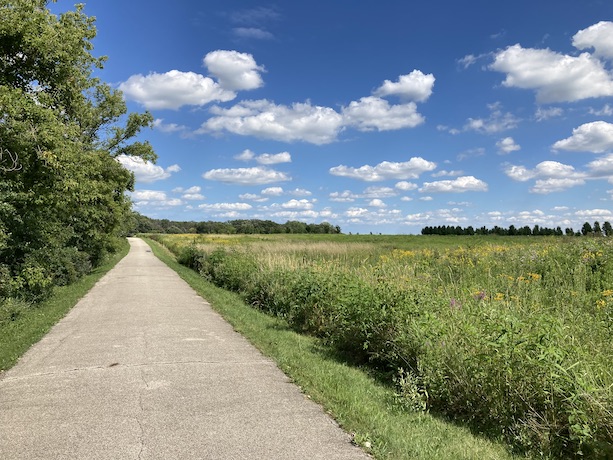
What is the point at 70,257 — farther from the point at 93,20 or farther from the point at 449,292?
the point at 449,292

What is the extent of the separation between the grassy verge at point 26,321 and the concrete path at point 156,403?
32cm

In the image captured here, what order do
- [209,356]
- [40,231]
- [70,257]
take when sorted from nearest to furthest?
[209,356] → [40,231] → [70,257]

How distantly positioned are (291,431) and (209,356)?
345cm

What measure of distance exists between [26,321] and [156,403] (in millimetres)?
7916

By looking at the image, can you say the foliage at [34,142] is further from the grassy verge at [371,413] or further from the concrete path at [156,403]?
the grassy verge at [371,413]

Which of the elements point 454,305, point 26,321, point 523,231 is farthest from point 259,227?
point 454,305

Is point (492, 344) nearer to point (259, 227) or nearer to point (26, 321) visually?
point (26, 321)

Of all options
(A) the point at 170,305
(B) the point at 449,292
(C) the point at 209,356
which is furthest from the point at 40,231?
(B) the point at 449,292

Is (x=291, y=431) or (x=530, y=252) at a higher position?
(x=530, y=252)

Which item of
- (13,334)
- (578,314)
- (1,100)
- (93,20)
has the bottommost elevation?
(13,334)

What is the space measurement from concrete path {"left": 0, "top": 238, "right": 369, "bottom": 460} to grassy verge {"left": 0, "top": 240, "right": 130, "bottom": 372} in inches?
12.6

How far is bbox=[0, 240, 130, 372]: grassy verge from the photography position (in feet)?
26.8

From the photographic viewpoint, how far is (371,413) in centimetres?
504

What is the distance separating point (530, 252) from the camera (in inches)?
509
